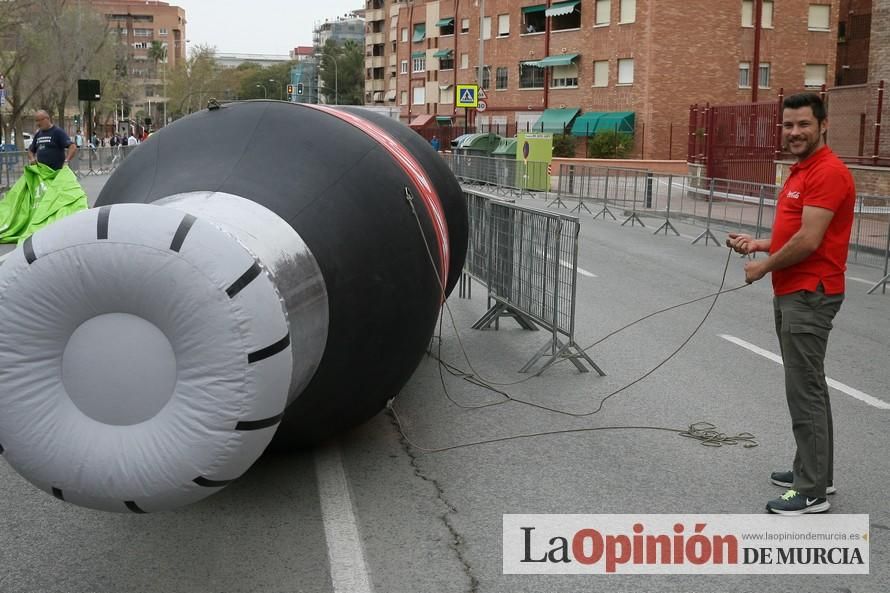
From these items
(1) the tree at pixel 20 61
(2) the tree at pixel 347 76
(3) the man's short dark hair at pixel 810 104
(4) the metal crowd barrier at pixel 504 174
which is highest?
(2) the tree at pixel 347 76

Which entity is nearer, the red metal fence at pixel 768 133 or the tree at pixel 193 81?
the red metal fence at pixel 768 133

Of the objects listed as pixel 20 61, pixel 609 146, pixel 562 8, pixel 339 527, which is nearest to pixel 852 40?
pixel 562 8

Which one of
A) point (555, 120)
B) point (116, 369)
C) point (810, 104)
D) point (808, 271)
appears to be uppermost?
point (555, 120)

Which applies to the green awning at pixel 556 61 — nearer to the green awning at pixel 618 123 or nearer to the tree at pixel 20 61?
the green awning at pixel 618 123

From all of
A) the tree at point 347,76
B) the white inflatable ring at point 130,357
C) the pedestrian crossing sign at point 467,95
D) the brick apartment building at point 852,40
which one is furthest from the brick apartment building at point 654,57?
the tree at point 347,76

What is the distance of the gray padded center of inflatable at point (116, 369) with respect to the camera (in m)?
3.75

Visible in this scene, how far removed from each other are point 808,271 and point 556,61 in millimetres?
57542

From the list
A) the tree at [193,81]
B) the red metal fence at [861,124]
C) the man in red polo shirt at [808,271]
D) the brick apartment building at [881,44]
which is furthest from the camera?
the tree at [193,81]

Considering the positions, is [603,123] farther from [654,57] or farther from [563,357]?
[563,357]

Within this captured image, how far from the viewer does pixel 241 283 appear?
12.4ft

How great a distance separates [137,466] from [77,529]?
133 cm

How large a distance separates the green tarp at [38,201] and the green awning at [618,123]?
40.2 metres

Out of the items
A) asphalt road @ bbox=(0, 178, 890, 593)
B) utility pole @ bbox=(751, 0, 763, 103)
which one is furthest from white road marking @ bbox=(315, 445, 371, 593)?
utility pole @ bbox=(751, 0, 763, 103)

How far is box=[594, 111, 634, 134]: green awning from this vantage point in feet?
177
